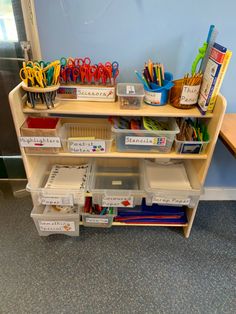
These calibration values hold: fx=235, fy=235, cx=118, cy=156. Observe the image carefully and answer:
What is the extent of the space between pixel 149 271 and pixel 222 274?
0.37m

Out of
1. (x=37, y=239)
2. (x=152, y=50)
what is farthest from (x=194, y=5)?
(x=37, y=239)

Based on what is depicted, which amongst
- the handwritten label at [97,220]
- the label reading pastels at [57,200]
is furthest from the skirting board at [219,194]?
the label reading pastels at [57,200]

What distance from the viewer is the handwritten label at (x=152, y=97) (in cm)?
102

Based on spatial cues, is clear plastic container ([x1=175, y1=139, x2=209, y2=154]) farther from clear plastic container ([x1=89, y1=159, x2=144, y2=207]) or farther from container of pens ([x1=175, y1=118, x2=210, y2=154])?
clear plastic container ([x1=89, y1=159, x2=144, y2=207])

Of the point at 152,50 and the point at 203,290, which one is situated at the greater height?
the point at 152,50

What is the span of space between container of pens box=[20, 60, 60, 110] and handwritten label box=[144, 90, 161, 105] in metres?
0.39

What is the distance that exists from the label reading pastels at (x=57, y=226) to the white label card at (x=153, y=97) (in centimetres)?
73

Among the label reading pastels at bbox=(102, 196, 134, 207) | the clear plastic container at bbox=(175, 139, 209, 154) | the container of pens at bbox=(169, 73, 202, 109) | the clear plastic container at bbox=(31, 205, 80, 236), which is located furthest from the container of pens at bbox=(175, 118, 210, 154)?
the clear plastic container at bbox=(31, 205, 80, 236)

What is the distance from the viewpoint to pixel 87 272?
1.18m

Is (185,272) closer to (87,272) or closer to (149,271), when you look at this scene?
(149,271)

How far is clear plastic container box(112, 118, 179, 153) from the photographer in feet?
3.36

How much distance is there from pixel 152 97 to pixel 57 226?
804 millimetres

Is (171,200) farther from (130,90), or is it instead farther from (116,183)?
(130,90)

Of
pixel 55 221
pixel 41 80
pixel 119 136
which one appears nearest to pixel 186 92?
pixel 119 136
